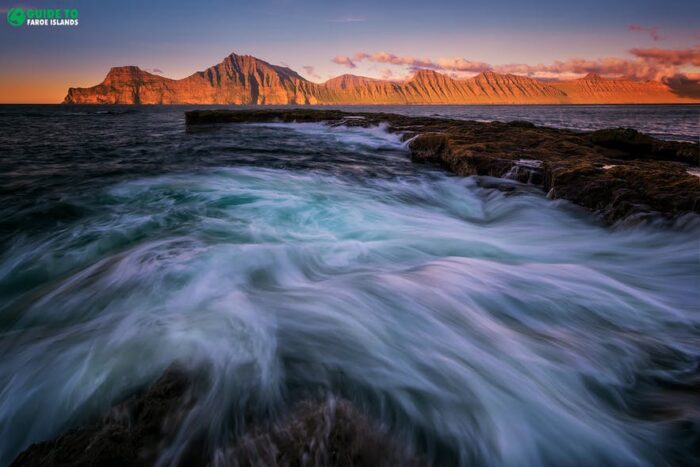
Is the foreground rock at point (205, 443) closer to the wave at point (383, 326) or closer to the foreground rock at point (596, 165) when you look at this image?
the wave at point (383, 326)

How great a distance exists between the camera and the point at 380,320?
312 cm

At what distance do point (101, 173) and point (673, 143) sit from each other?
1633 centimetres

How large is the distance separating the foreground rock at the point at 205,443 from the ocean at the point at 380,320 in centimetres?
13

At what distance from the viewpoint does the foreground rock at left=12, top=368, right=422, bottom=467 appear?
1562 mm

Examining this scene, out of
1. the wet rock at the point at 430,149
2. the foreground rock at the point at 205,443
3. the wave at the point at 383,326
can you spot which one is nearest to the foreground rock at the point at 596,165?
the wet rock at the point at 430,149

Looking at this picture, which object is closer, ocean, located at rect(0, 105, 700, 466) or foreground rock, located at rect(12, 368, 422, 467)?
foreground rock, located at rect(12, 368, 422, 467)

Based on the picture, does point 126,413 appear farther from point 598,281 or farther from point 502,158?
point 502,158

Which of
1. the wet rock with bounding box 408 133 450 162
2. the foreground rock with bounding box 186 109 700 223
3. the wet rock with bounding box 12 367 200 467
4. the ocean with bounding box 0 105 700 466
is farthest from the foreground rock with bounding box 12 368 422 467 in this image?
the wet rock with bounding box 408 133 450 162

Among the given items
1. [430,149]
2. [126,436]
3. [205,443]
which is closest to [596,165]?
[430,149]

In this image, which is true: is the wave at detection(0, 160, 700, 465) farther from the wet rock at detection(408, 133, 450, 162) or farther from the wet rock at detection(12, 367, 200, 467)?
the wet rock at detection(408, 133, 450, 162)

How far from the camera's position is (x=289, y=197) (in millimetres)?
7449

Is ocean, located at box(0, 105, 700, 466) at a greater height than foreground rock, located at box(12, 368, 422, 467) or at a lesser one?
lesser

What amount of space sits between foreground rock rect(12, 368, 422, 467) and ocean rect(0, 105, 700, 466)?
0.42 ft

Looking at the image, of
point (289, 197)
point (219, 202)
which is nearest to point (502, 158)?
point (289, 197)
